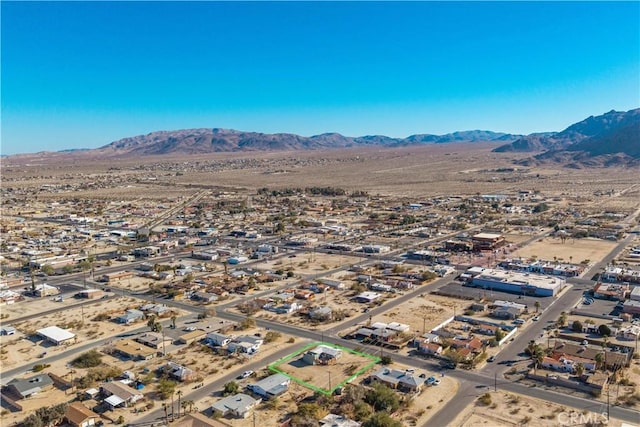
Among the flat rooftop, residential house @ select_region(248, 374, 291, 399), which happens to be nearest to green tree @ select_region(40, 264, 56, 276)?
residential house @ select_region(248, 374, 291, 399)

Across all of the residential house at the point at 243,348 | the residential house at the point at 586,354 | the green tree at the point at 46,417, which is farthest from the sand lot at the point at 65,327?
the residential house at the point at 586,354

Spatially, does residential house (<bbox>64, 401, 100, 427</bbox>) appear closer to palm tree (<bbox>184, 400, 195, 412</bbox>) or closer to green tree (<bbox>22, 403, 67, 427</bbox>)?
green tree (<bbox>22, 403, 67, 427</bbox>)

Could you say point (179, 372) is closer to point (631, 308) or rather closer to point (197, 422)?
point (197, 422)

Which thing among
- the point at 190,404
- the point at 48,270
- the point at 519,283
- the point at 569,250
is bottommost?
the point at 190,404

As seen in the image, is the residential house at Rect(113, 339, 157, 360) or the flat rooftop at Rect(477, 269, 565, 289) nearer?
the residential house at Rect(113, 339, 157, 360)

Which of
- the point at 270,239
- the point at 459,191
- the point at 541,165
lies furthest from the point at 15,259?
the point at 541,165

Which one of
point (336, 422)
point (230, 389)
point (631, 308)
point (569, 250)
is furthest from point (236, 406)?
point (569, 250)
